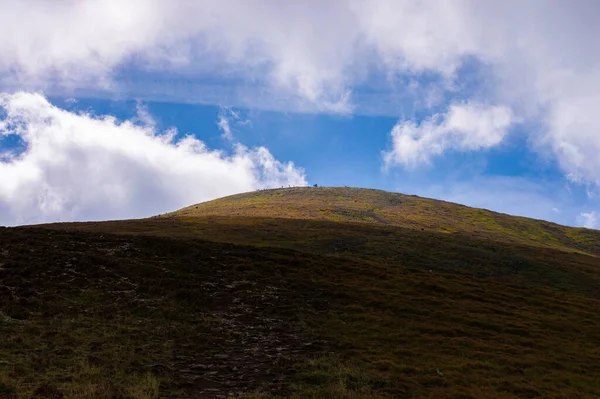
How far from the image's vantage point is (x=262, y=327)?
29750mm

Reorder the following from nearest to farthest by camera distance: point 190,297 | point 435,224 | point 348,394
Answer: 1. point 348,394
2. point 190,297
3. point 435,224

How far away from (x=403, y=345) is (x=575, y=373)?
10.5 m

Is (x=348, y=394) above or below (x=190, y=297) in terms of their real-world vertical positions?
below

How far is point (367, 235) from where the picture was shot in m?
94.8

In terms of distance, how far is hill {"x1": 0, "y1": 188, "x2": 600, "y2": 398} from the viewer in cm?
1959

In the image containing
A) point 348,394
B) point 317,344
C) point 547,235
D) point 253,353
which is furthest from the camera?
point 547,235

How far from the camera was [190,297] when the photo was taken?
33781 mm

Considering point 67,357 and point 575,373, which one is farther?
point 575,373

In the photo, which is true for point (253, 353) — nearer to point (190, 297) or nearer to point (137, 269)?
point (190, 297)

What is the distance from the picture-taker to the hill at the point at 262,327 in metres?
19.6

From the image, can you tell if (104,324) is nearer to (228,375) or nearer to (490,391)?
(228,375)

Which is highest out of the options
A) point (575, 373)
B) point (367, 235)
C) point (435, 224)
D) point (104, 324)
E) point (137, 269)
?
point (435, 224)

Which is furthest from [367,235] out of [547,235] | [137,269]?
[547,235]

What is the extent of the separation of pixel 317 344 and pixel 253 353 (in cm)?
482
